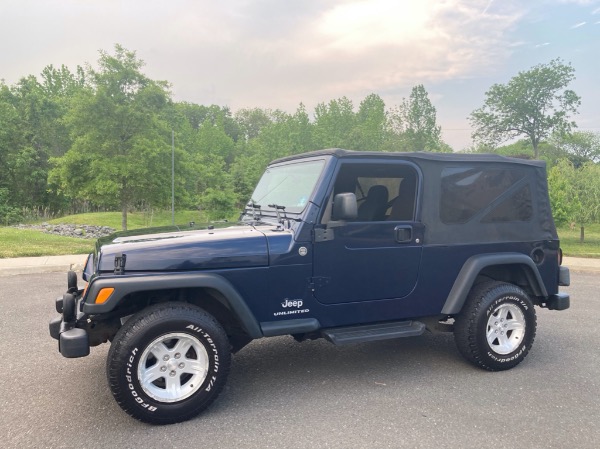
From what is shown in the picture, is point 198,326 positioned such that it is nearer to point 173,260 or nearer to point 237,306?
point 237,306

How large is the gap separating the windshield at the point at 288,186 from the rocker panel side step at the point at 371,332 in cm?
110

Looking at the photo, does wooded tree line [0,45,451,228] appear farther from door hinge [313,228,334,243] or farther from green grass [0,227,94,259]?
door hinge [313,228,334,243]

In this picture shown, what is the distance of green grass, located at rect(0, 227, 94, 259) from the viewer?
10867 mm

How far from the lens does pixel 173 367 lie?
3221 millimetres

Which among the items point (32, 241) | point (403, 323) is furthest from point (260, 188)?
point (32, 241)

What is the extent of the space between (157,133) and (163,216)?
19330mm

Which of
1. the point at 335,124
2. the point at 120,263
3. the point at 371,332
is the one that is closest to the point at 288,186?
the point at 371,332

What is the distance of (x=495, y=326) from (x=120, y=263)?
343 centimetres

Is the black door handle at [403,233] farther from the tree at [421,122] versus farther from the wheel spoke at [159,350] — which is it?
the tree at [421,122]

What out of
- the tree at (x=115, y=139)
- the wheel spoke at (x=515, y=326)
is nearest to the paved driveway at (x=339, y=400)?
the wheel spoke at (x=515, y=326)

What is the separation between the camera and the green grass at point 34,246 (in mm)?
10867

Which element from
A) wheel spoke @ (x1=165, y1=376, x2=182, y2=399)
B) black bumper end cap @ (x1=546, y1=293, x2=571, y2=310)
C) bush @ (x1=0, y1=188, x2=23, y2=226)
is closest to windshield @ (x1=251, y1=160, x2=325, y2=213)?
wheel spoke @ (x1=165, y1=376, x2=182, y2=399)

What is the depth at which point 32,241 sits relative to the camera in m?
12.9

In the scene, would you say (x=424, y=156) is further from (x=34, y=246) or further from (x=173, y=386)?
(x=34, y=246)
